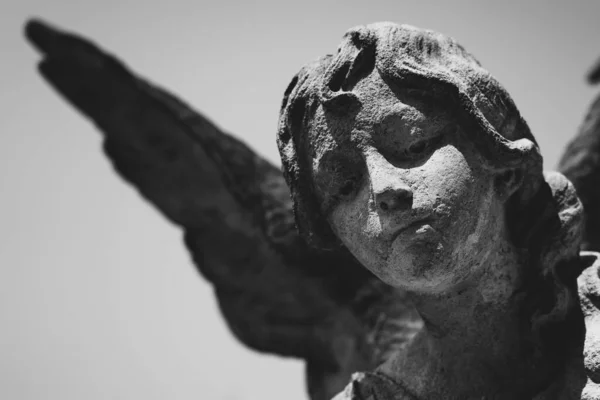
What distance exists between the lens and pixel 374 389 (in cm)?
246

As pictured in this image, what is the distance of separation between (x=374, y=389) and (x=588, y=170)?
178 cm

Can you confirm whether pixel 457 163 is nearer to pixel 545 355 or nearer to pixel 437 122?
pixel 437 122

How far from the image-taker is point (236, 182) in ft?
12.7

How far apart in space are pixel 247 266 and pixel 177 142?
623 millimetres

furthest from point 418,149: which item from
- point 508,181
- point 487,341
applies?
point 487,341

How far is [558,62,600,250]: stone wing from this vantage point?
12.5 ft

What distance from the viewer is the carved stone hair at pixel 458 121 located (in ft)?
7.41

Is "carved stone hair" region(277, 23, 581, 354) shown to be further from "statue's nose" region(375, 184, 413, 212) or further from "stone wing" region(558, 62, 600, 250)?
"stone wing" region(558, 62, 600, 250)

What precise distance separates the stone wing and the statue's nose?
6.07 ft

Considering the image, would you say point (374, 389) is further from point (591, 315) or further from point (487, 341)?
point (591, 315)

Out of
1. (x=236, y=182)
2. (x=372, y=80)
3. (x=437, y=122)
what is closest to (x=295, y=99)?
(x=372, y=80)

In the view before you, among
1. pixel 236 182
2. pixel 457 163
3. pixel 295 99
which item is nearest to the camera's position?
pixel 457 163

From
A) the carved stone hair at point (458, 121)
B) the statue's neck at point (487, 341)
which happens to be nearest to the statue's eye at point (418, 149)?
the carved stone hair at point (458, 121)

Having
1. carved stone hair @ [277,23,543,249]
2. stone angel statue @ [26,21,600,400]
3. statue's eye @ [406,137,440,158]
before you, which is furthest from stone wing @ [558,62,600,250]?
statue's eye @ [406,137,440,158]
